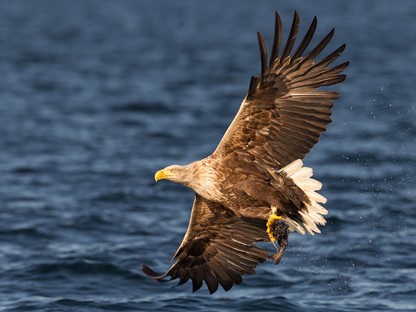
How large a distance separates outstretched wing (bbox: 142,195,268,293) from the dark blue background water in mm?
572

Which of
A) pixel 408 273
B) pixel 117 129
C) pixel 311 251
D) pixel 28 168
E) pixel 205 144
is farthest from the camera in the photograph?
pixel 117 129

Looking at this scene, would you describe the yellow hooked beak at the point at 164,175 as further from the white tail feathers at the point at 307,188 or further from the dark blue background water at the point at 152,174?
the dark blue background water at the point at 152,174

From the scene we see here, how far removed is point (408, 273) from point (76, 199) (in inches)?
195

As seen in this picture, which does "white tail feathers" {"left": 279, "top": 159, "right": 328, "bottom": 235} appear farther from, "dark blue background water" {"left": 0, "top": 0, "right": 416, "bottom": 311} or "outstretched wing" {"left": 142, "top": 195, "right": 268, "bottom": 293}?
"dark blue background water" {"left": 0, "top": 0, "right": 416, "bottom": 311}

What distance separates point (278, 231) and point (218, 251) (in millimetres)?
692

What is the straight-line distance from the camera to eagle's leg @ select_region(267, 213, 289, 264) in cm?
777

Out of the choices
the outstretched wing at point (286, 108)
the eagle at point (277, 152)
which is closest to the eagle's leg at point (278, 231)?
the eagle at point (277, 152)

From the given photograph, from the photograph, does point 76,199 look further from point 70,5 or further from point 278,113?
point 70,5

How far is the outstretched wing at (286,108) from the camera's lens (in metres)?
7.54

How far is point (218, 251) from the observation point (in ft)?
27.5

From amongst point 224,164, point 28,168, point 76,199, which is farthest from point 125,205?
point 224,164

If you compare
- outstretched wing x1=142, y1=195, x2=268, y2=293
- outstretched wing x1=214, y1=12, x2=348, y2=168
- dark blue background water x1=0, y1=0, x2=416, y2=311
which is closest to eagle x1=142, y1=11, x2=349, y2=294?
outstretched wing x1=214, y1=12, x2=348, y2=168

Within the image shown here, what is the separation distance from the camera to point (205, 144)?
52.2ft

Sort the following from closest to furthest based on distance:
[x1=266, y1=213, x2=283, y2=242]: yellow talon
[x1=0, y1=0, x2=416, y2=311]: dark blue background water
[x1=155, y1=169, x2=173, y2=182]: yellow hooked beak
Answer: [x1=266, y1=213, x2=283, y2=242]: yellow talon < [x1=155, y1=169, x2=173, y2=182]: yellow hooked beak < [x1=0, y1=0, x2=416, y2=311]: dark blue background water
